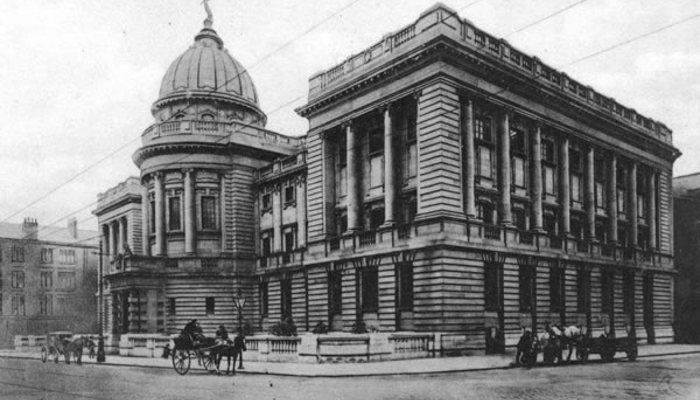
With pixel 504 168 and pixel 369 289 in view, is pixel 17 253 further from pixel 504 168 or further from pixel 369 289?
pixel 504 168

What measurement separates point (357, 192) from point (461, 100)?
25.6 ft

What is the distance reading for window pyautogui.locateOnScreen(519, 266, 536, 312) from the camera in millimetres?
33188

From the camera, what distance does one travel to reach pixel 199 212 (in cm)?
4625

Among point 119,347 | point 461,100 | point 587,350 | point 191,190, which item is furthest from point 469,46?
point 119,347

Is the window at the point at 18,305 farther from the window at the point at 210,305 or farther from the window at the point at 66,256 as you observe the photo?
the window at the point at 210,305

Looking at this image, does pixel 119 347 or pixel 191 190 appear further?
pixel 191 190

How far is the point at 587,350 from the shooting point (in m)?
25.5

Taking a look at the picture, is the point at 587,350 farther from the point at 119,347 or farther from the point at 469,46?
the point at 119,347

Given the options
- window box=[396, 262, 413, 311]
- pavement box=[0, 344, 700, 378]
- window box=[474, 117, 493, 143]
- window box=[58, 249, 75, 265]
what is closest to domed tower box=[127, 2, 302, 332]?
pavement box=[0, 344, 700, 378]

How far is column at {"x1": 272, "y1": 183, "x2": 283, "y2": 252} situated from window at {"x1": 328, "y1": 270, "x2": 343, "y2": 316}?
9.78 meters

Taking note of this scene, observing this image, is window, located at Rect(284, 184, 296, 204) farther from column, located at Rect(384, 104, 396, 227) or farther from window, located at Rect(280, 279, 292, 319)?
column, located at Rect(384, 104, 396, 227)

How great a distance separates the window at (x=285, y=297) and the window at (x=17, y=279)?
1860 inches

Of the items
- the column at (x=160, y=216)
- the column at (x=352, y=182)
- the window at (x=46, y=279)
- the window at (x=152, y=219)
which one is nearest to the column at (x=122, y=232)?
the window at (x=152, y=219)

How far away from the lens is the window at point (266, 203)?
47.0 metres
